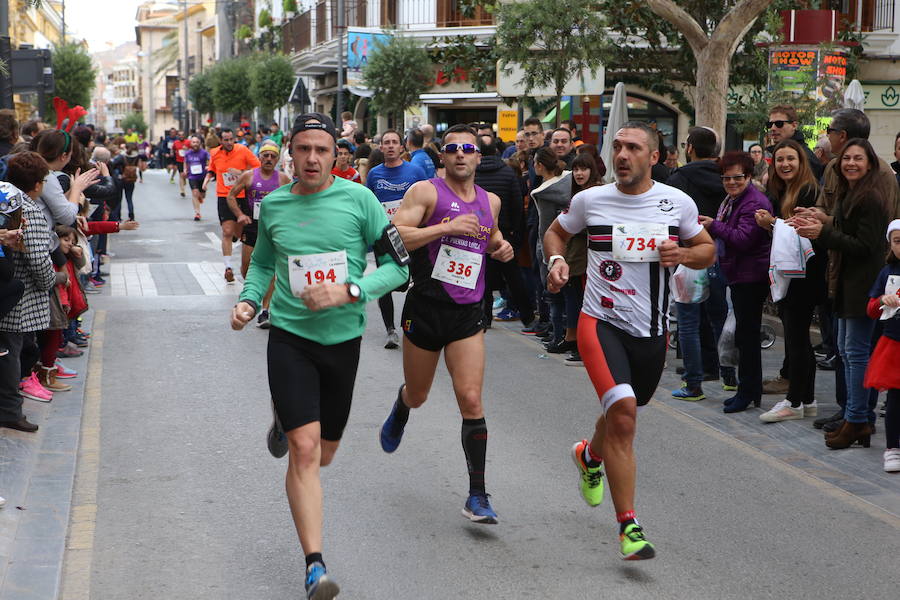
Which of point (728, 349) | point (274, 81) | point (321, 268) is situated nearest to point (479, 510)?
point (321, 268)

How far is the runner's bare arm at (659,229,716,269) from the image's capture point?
17.7ft

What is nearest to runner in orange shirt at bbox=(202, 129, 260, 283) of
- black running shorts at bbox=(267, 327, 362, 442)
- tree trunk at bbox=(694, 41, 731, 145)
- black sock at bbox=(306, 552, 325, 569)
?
tree trunk at bbox=(694, 41, 731, 145)

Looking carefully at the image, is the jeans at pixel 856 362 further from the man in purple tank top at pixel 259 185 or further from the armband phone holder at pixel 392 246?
the man in purple tank top at pixel 259 185

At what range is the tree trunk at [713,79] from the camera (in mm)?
15242

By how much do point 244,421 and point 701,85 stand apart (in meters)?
9.46

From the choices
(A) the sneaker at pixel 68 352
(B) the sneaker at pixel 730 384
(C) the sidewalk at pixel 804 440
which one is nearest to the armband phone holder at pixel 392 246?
(C) the sidewalk at pixel 804 440

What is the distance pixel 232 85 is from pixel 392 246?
181 feet

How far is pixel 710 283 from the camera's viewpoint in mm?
9414

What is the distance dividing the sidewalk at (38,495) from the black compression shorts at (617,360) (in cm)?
251

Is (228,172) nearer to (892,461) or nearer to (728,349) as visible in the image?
(728,349)

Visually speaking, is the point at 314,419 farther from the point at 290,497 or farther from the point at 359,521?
the point at 359,521

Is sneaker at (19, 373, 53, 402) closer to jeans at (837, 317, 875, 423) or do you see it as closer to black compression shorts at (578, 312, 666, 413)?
black compression shorts at (578, 312, 666, 413)

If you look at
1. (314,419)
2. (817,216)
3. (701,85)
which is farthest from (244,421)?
(701,85)

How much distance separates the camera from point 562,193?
1091 cm
